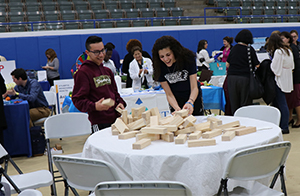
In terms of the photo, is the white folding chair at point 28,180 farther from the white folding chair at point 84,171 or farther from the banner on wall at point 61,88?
the banner on wall at point 61,88

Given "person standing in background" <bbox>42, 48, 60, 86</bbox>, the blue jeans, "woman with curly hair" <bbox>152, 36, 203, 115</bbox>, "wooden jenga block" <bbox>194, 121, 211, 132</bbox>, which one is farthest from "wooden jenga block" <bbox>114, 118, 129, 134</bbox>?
"person standing in background" <bbox>42, 48, 60, 86</bbox>

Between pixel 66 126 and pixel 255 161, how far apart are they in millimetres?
1927

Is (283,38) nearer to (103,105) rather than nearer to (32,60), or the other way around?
(103,105)

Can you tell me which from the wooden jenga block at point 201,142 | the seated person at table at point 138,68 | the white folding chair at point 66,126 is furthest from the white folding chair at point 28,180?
the seated person at table at point 138,68

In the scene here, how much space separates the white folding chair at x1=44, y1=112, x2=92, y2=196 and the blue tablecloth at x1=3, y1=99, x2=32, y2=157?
181 cm

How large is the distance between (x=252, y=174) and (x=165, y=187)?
2.44ft

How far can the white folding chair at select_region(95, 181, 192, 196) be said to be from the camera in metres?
1.43

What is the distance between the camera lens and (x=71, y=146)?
212 inches

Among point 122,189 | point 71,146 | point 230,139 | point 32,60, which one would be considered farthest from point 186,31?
point 122,189

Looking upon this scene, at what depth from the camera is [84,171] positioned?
76.2 inches

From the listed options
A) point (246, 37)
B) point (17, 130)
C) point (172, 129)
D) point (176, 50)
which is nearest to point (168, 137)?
point (172, 129)

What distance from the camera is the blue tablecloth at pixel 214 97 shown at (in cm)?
556

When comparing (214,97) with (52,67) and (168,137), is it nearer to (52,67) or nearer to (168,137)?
(168,137)

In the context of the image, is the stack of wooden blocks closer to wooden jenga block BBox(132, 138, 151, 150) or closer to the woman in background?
wooden jenga block BBox(132, 138, 151, 150)
